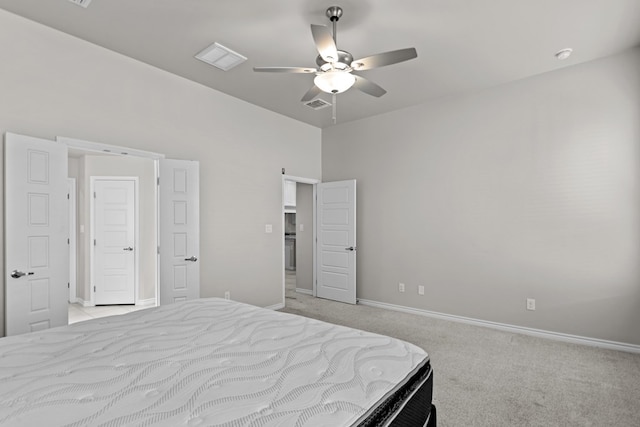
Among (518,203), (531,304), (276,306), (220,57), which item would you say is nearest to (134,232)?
(276,306)

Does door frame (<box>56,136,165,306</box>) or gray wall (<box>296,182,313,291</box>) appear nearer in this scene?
door frame (<box>56,136,165,306</box>)

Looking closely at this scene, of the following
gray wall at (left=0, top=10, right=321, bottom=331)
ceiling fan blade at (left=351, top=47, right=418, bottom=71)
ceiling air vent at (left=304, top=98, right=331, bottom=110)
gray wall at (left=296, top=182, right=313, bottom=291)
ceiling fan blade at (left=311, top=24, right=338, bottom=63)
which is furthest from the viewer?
gray wall at (left=296, top=182, right=313, bottom=291)

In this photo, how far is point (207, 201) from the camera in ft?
13.5

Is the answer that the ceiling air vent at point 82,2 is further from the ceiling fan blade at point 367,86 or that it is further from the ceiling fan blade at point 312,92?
the ceiling fan blade at point 367,86

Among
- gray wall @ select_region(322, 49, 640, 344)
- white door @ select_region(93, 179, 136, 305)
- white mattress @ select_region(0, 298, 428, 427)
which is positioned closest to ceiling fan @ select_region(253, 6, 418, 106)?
white mattress @ select_region(0, 298, 428, 427)

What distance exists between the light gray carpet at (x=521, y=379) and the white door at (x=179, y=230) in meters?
2.18

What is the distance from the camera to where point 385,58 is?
7.91ft

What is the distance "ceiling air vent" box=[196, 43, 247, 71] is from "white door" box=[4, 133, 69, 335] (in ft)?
5.09

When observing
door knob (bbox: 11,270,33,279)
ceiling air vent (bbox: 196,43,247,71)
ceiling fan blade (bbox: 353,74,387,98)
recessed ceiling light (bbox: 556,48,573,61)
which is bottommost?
door knob (bbox: 11,270,33,279)

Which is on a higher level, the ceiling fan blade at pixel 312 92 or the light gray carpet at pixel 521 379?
the ceiling fan blade at pixel 312 92

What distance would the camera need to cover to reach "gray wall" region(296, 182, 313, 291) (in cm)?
616

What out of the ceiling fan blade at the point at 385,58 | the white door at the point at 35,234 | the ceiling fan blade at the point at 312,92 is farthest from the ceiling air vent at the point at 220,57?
the white door at the point at 35,234

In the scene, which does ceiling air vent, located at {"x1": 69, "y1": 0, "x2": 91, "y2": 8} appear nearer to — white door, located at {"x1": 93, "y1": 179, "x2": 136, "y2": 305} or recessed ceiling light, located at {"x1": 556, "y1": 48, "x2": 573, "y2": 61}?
white door, located at {"x1": 93, "y1": 179, "x2": 136, "y2": 305}

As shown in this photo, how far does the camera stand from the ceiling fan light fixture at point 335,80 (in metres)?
2.54
